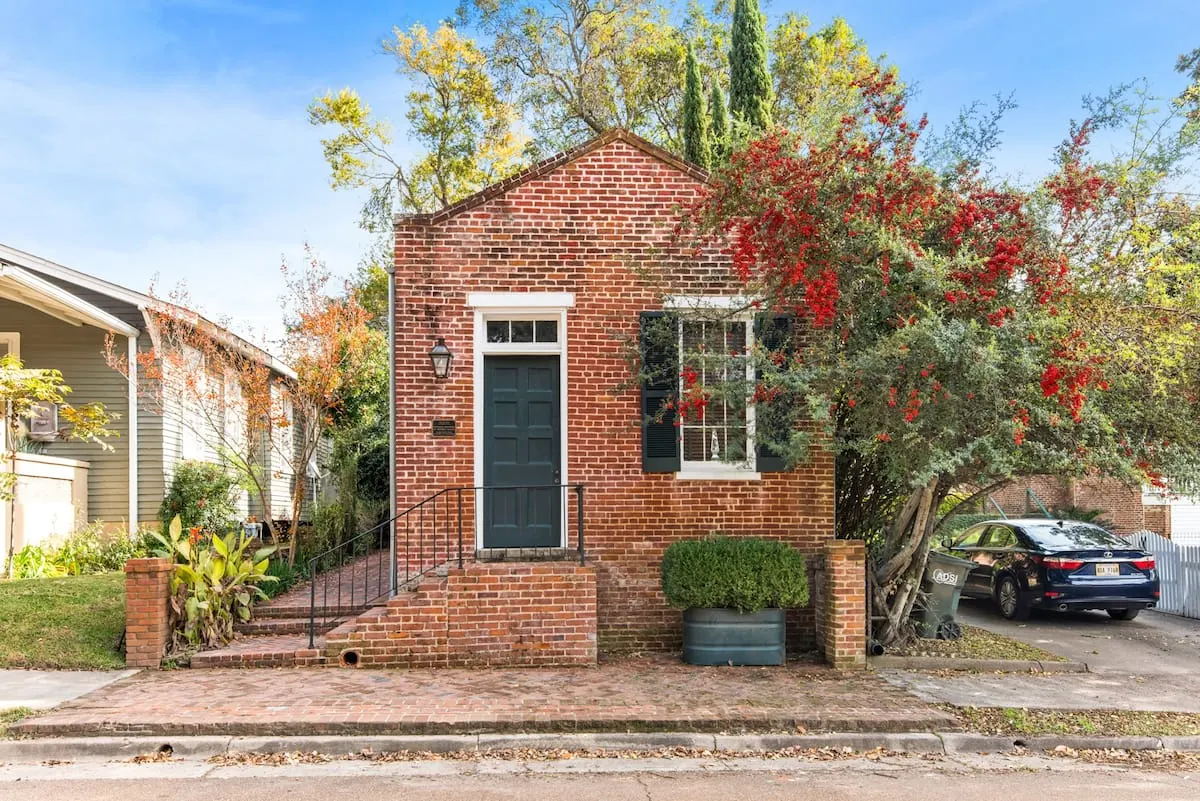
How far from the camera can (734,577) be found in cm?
910

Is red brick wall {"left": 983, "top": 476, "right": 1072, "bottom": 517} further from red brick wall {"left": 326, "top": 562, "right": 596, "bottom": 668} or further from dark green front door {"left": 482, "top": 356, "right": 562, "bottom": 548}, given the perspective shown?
red brick wall {"left": 326, "top": 562, "right": 596, "bottom": 668}

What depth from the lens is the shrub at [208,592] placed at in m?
9.38

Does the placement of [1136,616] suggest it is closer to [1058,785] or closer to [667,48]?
[1058,785]

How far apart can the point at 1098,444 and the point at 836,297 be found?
256 centimetres

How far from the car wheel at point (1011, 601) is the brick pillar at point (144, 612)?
10203 millimetres

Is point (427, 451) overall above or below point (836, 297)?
below

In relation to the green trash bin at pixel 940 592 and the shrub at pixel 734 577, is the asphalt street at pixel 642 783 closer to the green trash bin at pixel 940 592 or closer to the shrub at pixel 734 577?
the shrub at pixel 734 577

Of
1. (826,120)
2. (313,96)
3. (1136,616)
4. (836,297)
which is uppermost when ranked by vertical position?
(313,96)

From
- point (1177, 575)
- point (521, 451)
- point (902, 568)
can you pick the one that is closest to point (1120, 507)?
point (1177, 575)

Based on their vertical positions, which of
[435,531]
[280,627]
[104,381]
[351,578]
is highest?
[104,381]

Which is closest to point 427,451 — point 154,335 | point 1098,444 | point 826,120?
point 826,120

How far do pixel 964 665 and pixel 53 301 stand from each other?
12.9 metres

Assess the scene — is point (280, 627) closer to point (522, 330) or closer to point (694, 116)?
point (522, 330)

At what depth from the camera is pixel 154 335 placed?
14953 millimetres
